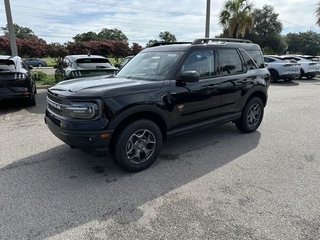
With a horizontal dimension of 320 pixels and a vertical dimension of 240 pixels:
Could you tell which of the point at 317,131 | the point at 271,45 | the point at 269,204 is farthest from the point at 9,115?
the point at 271,45

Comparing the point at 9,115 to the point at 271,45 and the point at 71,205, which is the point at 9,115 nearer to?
the point at 71,205

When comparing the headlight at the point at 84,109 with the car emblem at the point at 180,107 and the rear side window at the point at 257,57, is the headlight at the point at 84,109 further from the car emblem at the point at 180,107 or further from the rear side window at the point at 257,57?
the rear side window at the point at 257,57

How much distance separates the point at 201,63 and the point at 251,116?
183 centimetres

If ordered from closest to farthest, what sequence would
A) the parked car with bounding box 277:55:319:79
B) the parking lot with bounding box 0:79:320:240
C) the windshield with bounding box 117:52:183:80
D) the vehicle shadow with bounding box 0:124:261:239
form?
the parking lot with bounding box 0:79:320:240 < the vehicle shadow with bounding box 0:124:261:239 < the windshield with bounding box 117:52:183:80 < the parked car with bounding box 277:55:319:79

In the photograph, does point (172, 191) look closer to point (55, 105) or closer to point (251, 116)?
point (55, 105)

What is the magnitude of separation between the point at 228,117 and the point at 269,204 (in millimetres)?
2093

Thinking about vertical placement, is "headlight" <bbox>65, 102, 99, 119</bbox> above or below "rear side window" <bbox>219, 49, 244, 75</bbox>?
below

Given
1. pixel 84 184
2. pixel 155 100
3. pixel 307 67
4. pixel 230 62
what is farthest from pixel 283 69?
pixel 84 184

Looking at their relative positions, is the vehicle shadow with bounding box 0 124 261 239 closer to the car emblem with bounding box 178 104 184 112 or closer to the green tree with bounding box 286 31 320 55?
the car emblem with bounding box 178 104 184 112

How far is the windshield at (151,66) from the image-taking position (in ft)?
12.6

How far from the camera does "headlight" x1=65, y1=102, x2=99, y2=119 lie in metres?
3.05

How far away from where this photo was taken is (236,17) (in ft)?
56.6

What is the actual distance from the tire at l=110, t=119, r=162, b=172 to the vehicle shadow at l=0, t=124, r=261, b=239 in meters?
0.15

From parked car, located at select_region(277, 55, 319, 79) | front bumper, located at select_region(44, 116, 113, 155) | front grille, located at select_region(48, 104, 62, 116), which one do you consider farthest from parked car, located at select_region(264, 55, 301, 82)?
front grille, located at select_region(48, 104, 62, 116)
